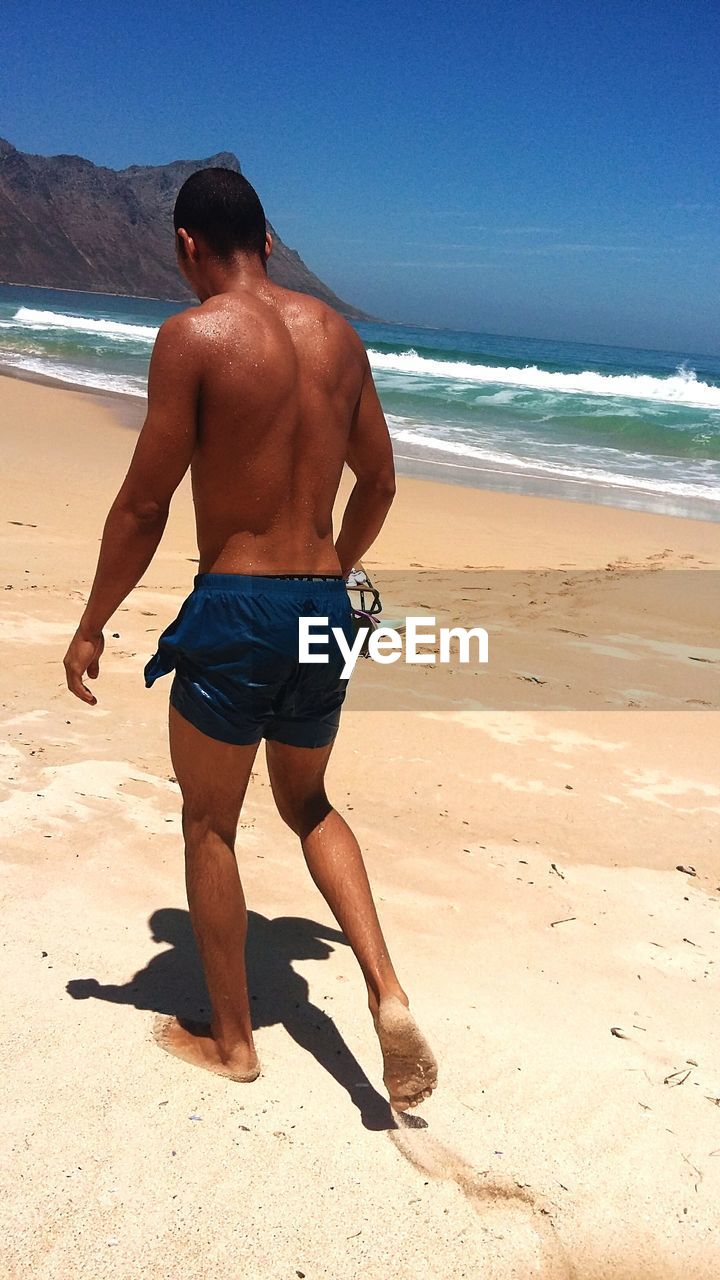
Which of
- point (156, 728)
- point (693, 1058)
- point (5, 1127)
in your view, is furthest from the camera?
point (156, 728)

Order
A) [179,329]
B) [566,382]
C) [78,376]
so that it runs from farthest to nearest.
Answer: [566,382], [78,376], [179,329]

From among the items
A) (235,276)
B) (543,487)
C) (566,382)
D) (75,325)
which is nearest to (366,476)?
(235,276)

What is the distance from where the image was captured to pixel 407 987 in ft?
8.66

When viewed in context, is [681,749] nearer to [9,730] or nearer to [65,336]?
[9,730]

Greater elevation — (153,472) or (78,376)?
(153,472)

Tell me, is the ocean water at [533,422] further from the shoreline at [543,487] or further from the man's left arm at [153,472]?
the man's left arm at [153,472]

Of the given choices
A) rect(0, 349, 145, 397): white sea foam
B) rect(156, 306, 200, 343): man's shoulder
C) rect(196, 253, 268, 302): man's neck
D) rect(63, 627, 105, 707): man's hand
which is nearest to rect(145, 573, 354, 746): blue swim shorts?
rect(63, 627, 105, 707): man's hand

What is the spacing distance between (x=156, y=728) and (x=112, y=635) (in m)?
1.23

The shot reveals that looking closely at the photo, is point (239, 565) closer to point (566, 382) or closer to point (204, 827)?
point (204, 827)

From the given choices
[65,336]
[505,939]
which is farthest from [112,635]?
[65,336]

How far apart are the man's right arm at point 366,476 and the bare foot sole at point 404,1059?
101cm

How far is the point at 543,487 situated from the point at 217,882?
10.8 metres

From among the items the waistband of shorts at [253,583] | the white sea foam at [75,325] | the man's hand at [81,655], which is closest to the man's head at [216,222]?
the waistband of shorts at [253,583]

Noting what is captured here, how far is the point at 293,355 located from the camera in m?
2.13
